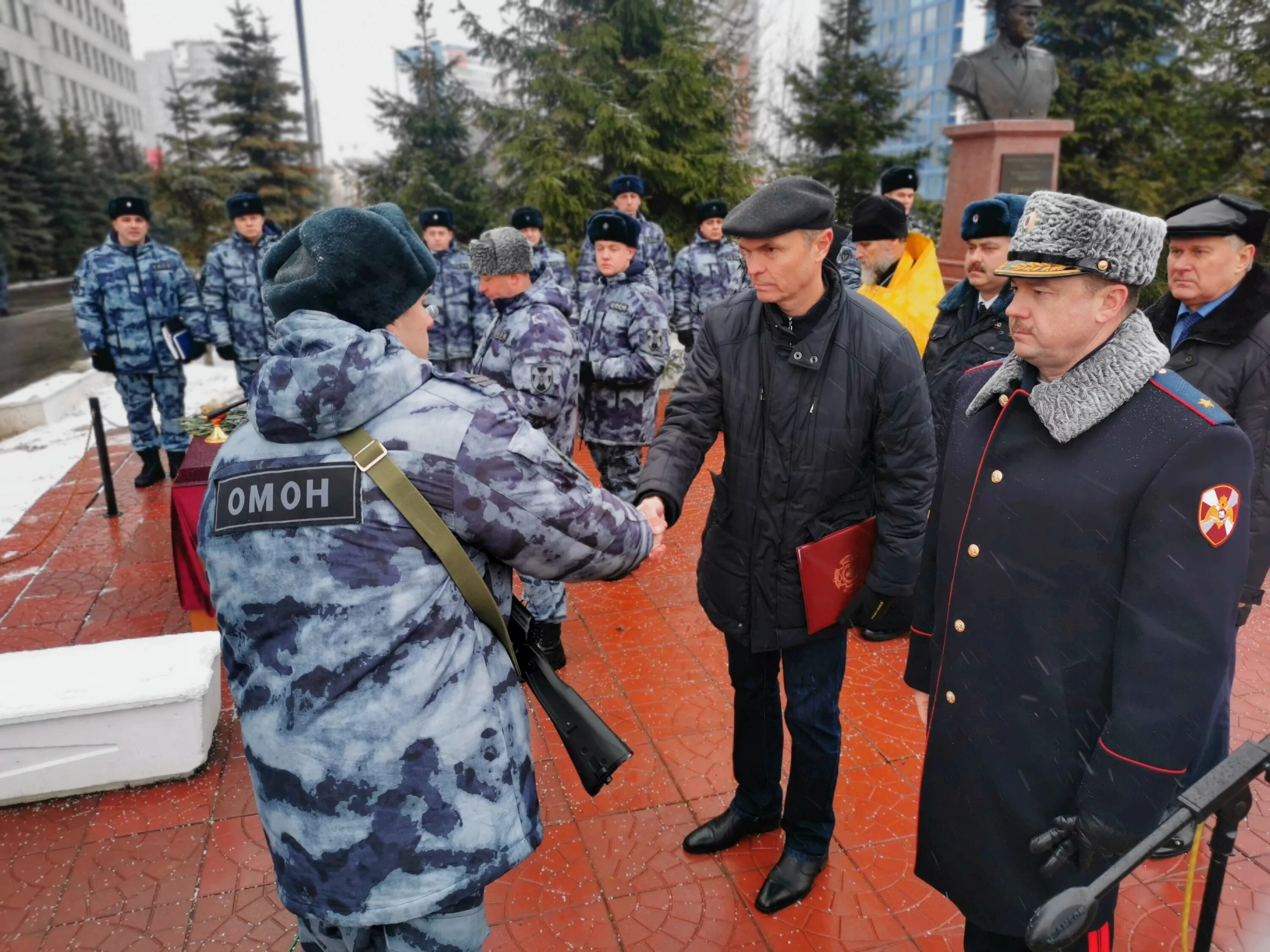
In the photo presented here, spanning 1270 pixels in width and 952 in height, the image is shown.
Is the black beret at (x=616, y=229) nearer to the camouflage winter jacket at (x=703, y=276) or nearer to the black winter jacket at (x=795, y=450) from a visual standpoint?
the black winter jacket at (x=795, y=450)

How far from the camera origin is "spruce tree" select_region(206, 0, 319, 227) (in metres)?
17.0

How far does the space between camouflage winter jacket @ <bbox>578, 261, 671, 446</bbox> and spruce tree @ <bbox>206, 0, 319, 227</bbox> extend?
13.9m

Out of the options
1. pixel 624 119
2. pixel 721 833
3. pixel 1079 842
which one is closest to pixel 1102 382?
pixel 1079 842

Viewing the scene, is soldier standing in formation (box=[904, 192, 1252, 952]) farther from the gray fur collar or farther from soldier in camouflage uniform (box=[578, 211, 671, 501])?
soldier in camouflage uniform (box=[578, 211, 671, 501])

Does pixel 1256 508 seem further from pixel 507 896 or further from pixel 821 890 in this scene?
pixel 507 896

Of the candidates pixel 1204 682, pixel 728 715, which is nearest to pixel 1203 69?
pixel 728 715

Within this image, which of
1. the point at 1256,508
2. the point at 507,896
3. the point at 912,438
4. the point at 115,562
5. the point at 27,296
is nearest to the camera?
the point at 912,438

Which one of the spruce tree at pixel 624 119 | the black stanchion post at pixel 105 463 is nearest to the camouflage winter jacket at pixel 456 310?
the black stanchion post at pixel 105 463

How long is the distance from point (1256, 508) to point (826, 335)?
2.08 m

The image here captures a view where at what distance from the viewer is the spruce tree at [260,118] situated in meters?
17.0

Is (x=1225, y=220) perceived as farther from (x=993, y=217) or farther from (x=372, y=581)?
(x=372, y=581)

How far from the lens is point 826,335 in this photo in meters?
2.53

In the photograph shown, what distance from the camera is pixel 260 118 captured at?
17.0 m

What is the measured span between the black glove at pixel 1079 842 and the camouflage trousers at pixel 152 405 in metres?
7.36
